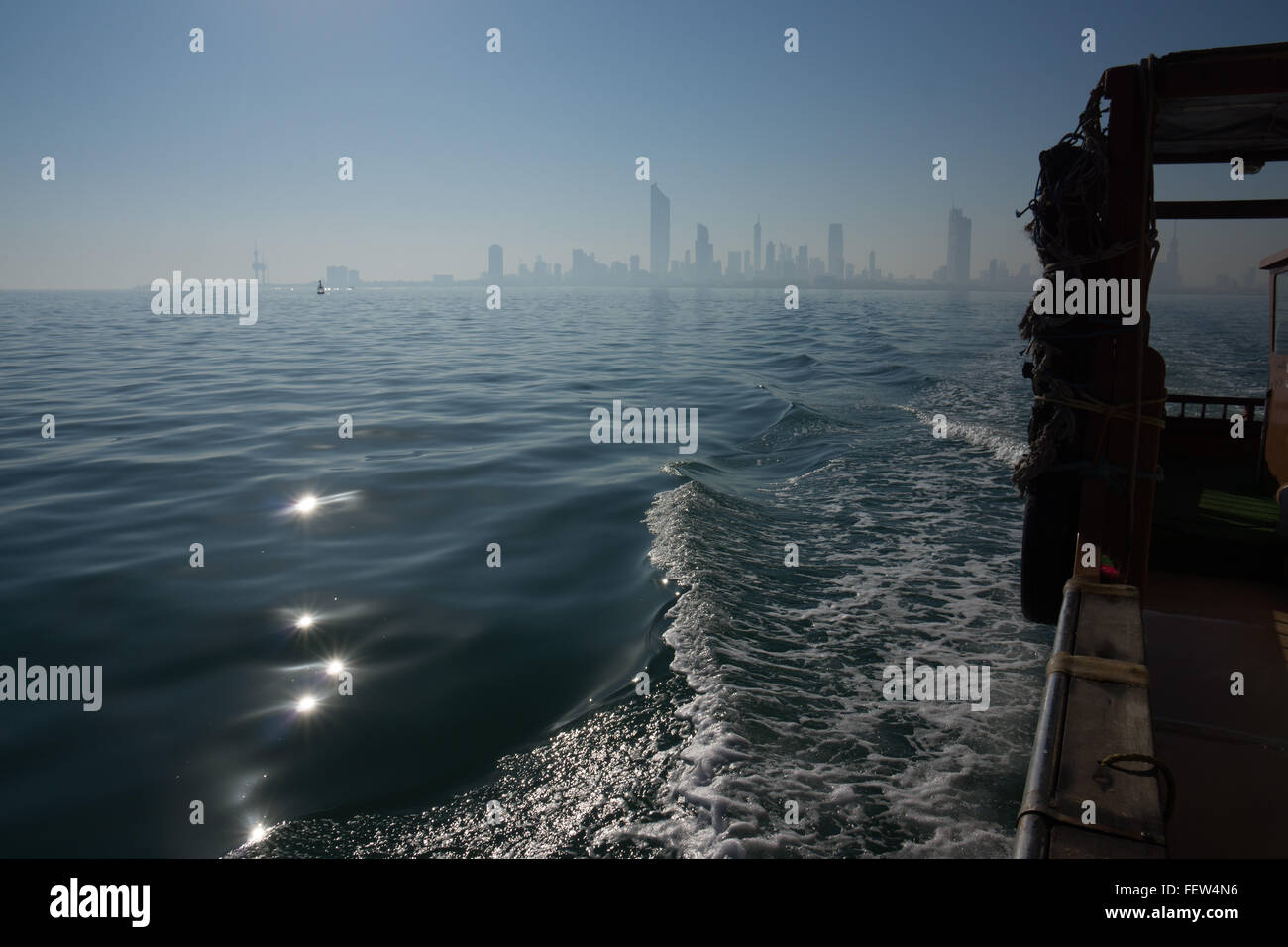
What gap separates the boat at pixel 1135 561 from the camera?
3219mm

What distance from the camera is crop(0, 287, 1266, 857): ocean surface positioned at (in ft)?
16.0

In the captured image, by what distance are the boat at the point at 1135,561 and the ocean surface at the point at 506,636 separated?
52.2 inches

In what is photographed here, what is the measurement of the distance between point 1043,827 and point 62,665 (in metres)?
7.57

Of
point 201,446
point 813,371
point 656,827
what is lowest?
point 656,827

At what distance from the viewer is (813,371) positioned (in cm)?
2791

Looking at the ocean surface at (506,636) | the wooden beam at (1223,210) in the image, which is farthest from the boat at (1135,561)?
the ocean surface at (506,636)

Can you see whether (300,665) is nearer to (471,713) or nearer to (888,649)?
(471,713)

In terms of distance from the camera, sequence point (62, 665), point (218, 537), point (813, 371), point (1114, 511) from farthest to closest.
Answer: point (813, 371) < point (218, 537) < point (62, 665) < point (1114, 511)

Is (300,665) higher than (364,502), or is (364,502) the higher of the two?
(364,502)

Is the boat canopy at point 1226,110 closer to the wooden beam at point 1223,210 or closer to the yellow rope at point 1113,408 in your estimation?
Result: the wooden beam at point 1223,210

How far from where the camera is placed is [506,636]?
287 inches

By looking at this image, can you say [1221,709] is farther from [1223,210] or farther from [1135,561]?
[1223,210]

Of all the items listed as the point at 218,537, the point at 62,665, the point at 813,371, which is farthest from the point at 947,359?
the point at 62,665

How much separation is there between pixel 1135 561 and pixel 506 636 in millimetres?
5244
